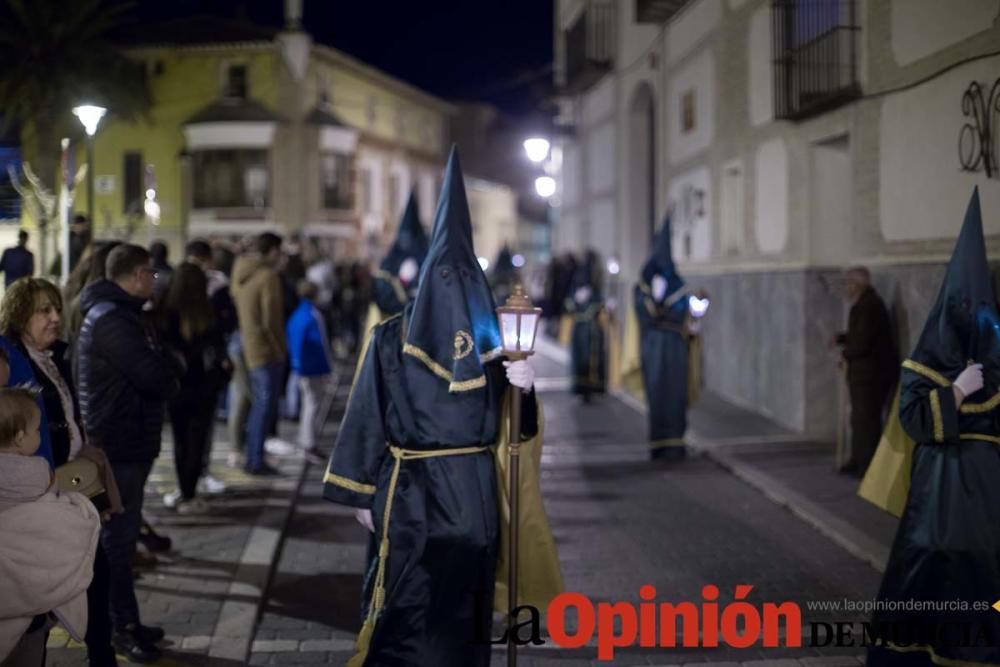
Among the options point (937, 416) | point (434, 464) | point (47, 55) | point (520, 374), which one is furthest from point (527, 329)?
point (47, 55)

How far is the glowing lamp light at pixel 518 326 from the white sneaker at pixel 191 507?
5.33 metres

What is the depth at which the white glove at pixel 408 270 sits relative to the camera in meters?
12.2

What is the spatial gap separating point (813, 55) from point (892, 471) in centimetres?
875

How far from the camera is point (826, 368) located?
13.4 m

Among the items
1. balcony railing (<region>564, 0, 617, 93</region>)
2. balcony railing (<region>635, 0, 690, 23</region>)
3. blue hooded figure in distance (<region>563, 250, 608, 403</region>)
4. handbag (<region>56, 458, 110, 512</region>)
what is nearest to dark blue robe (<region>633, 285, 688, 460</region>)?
blue hooded figure in distance (<region>563, 250, 608, 403</region>)

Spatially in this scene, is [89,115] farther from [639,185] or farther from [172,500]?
[639,185]

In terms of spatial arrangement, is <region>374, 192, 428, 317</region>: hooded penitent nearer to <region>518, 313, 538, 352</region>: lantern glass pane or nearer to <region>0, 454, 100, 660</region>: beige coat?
<region>518, 313, 538, 352</region>: lantern glass pane

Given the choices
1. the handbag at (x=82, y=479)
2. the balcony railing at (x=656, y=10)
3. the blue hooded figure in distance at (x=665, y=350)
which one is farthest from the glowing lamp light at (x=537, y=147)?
the handbag at (x=82, y=479)

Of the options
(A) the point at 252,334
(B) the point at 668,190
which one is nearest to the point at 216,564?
(A) the point at 252,334

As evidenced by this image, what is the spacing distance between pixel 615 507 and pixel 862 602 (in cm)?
316

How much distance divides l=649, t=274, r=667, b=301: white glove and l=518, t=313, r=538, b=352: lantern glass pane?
754 centimetres

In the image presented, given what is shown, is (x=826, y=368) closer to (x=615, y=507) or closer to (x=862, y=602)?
(x=615, y=507)

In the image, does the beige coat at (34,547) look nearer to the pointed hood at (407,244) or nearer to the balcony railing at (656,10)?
the pointed hood at (407,244)

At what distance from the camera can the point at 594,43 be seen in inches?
1003
